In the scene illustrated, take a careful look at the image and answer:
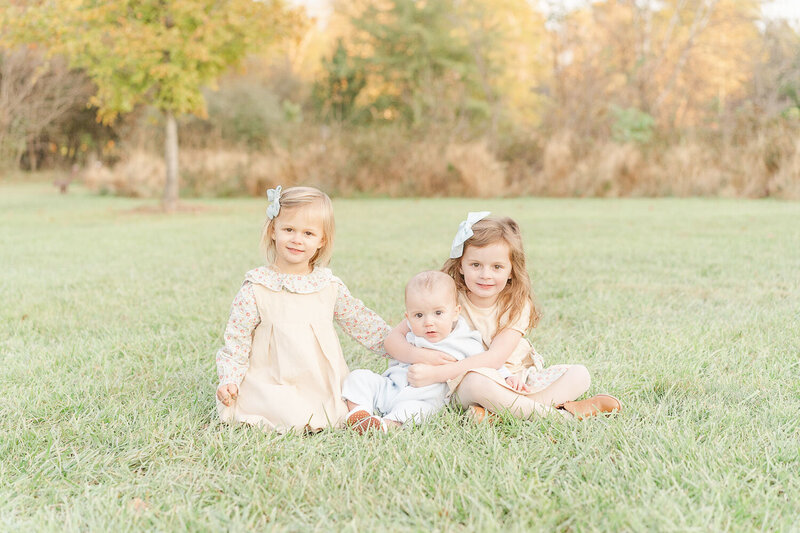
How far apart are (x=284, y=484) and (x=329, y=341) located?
0.79m

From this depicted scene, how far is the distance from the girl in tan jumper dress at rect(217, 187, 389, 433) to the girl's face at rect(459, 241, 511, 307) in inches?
22.7

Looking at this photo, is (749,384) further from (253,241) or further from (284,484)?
(253,241)

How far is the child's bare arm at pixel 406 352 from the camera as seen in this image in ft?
8.83

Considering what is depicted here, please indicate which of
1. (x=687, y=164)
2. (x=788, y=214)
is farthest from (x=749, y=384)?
(x=687, y=164)

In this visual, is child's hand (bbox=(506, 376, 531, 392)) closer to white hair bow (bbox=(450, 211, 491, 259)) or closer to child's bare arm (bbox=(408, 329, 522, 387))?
child's bare arm (bbox=(408, 329, 522, 387))

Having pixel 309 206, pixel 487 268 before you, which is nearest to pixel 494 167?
pixel 487 268

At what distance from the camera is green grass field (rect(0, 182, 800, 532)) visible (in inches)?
71.7

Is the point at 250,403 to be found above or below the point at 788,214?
below

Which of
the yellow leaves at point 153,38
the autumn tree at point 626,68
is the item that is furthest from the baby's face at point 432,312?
the autumn tree at point 626,68

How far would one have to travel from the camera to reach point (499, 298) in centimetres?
288

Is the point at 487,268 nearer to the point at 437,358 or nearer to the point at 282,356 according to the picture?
the point at 437,358

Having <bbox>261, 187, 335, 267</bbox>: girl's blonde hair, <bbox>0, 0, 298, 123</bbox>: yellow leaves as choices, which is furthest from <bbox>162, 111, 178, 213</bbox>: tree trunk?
<bbox>261, 187, 335, 267</bbox>: girl's blonde hair

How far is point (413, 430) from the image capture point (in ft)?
7.89

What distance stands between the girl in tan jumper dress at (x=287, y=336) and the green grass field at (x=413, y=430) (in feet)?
0.45
